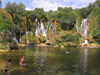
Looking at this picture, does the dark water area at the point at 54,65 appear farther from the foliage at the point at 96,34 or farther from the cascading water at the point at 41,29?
the cascading water at the point at 41,29

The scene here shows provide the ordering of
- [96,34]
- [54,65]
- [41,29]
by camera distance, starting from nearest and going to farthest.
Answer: [54,65]
[96,34]
[41,29]

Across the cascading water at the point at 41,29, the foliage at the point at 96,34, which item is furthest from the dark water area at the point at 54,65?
the cascading water at the point at 41,29

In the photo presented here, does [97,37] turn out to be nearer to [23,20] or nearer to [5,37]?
[23,20]

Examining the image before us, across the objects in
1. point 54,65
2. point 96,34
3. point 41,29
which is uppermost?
point 41,29

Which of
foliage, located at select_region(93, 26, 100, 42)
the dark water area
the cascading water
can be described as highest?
the cascading water

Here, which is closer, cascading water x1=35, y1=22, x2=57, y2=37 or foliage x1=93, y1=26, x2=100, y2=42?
foliage x1=93, y1=26, x2=100, y2=42

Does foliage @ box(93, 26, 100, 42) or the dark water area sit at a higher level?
foliage @ box(93, 26, 100, 42)

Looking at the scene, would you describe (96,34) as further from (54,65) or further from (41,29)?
(54,65)

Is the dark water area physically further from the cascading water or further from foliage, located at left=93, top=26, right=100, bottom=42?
the cascading water

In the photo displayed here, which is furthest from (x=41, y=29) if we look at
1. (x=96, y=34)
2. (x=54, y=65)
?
(x=54, y=65)

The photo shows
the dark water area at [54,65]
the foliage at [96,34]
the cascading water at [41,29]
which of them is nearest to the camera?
the dark water area at [54,65]

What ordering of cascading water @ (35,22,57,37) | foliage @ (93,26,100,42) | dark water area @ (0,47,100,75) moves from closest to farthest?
dark water area @ (0,47,100,75) → foliage @ (93,26,100,42) → cascading water @ (35,22,57,37)

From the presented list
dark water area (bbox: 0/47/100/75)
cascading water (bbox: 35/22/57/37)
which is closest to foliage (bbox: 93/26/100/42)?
cascading water (bbox: 35/22/57/37)

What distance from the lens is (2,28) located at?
33281 millimetres
